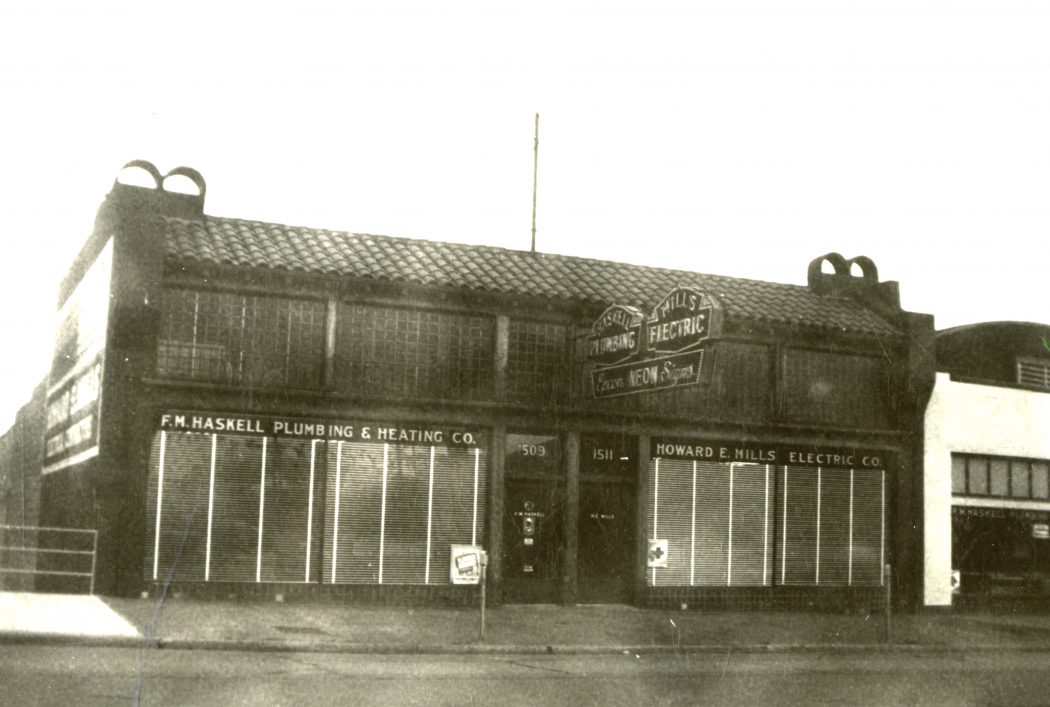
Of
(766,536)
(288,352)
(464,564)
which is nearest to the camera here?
(288,352)

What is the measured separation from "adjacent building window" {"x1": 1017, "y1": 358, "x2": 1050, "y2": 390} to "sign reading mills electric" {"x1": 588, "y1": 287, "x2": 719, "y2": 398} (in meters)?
11.0

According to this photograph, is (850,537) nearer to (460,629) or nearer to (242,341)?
(460,629)

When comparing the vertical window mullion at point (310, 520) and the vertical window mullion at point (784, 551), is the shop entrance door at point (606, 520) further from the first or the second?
the vertical window mullion at point (310, 520)

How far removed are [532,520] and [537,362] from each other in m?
2.83

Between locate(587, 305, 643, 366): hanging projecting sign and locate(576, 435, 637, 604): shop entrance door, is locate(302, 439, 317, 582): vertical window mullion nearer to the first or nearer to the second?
locate(576, 435, 637, 604): shop entrance door

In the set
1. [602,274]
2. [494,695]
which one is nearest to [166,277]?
[602,274]

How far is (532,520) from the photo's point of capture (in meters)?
21.7

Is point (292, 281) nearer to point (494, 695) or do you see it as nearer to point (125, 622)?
point (125, 622)

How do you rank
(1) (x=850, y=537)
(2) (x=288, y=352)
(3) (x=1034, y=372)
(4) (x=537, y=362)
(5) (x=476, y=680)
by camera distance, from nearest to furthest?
1. (5) (x=476, y=680)
2. (2) (x=288, y=352)
3. (4) (x=537, y=362)
4. (1) (x=850, y=537)
5. (3) (x=1034, y=372)

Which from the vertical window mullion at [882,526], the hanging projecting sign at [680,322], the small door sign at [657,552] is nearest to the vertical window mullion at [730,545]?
the small door sign at [657,552]

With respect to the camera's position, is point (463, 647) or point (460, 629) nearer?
point (463, 647)

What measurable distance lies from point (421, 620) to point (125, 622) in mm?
4568

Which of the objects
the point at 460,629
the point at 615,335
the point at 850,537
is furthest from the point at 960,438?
the point at 460,629

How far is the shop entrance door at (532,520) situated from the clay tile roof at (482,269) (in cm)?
283
